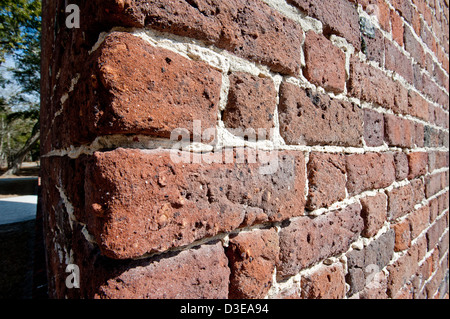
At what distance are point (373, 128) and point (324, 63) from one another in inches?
19.0

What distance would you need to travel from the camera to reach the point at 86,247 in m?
0.53

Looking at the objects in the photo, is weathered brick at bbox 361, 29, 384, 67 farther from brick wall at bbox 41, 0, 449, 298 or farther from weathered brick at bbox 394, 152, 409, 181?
weathered brick at bbox 394, 152, 409, 181

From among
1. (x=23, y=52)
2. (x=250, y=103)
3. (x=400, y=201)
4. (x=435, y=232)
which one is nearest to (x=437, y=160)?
(x=435, y=232)

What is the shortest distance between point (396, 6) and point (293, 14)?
3.46 ft

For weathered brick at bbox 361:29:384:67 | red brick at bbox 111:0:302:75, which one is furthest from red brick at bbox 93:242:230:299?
weathered brick at bbox 361:29:384:67

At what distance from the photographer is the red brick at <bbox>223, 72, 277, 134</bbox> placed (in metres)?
0.64

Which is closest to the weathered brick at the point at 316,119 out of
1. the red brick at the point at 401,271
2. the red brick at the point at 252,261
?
the red brick at the point at 252,261

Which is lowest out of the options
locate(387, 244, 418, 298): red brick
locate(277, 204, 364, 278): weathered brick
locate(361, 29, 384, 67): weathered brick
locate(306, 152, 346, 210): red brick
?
locate(387, 244, 418, 298): red brick

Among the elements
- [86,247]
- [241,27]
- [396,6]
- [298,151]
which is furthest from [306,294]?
[396,6]

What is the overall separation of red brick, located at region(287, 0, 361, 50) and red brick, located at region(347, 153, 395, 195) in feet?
1.57

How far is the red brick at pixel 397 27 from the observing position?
1.42 m

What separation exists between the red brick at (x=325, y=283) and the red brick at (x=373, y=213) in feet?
0.84

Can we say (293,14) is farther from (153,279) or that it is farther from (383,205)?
(383,205)

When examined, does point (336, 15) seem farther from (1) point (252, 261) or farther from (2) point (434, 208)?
(2) point (434, 208)
